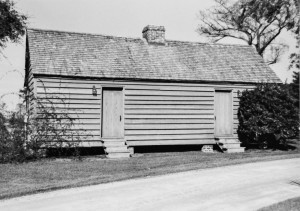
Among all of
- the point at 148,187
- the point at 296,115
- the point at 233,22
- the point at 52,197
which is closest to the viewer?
the point at 52,197

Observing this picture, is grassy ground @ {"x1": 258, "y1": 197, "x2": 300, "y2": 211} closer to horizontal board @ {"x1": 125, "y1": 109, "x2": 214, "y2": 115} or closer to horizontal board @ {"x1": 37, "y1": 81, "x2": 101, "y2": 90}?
horizontal board @ {"x1": 125, "y1": 109, "x2": 214, "y2": 115}

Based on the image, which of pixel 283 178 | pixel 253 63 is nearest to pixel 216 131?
pixel 253 63

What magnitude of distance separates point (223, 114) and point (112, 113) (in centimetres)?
520

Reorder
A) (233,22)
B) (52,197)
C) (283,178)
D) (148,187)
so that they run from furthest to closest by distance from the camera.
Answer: (233,22)
(283,178)
(148,187)
(52,197)

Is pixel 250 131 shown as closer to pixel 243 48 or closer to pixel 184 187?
pixel 243 48

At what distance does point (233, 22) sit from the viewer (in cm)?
3506

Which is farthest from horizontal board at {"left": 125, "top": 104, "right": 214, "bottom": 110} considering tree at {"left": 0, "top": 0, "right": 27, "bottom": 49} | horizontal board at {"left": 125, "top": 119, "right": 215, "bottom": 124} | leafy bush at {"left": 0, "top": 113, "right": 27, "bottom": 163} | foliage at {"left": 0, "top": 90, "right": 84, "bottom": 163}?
tree at {"left": 0, "top": 0, "right": 27, "bottom": 49}

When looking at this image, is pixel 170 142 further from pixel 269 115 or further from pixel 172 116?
pixel 269 115

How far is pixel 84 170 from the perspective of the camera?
11781mm

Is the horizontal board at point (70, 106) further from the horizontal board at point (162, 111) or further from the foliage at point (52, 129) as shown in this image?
the horizontal board at point (162, 111)

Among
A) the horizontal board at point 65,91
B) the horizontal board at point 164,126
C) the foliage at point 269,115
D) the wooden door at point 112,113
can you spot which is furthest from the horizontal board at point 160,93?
the foliage at point 269,115

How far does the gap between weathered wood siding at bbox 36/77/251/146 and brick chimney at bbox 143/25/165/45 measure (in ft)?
9.89

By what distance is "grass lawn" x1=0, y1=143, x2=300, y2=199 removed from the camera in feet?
31.0

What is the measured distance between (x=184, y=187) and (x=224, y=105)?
932 cm
